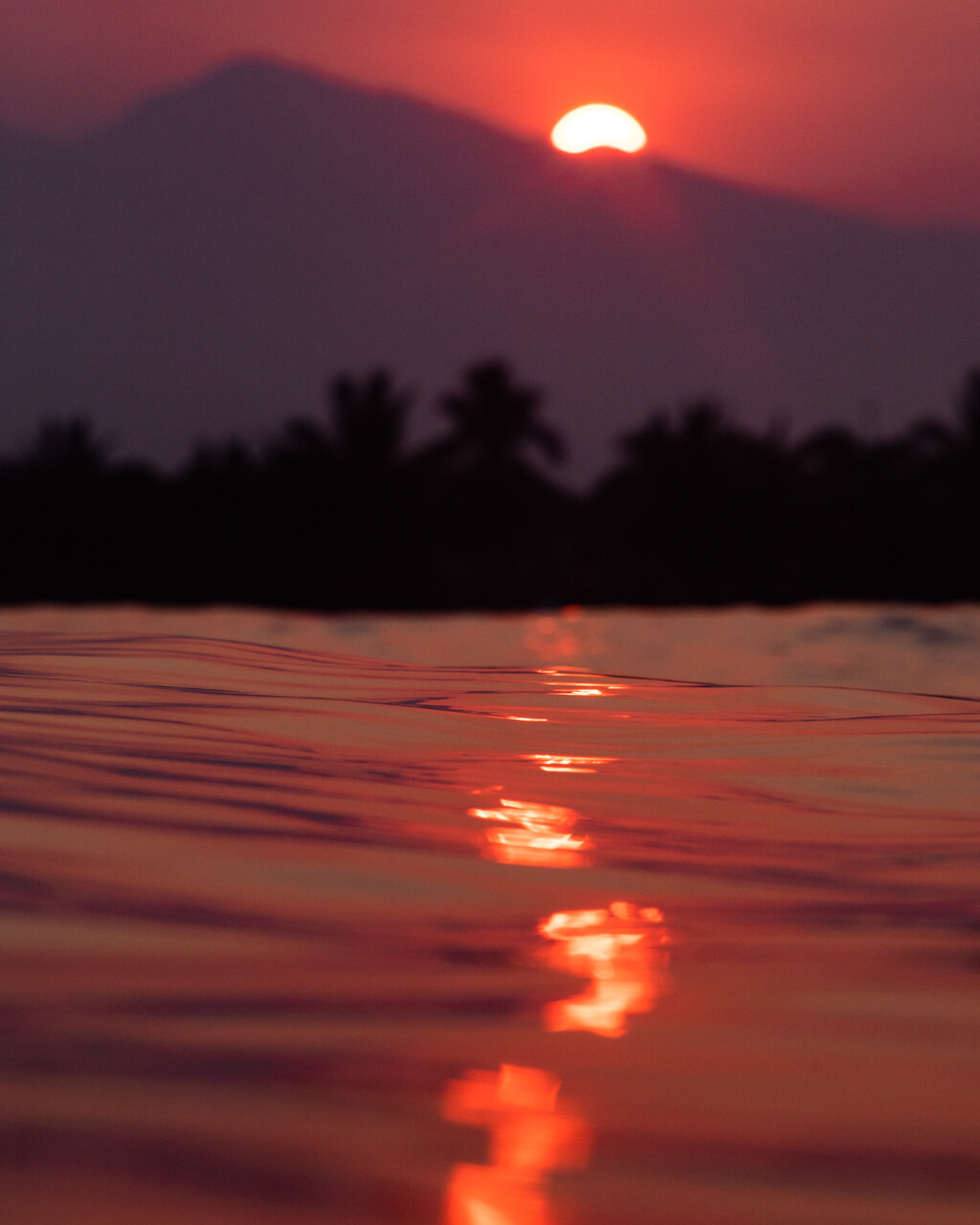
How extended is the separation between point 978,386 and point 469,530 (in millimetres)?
8351

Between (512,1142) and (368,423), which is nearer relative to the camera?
(512,1142)

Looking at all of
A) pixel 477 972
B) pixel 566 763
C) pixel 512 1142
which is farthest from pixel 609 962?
pixel 566 763

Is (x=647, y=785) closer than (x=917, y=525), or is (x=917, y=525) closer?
(x=647, y=785)

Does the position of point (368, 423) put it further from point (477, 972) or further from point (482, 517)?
point (477, 972)

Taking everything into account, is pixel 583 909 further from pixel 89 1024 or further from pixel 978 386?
pixel 978 386

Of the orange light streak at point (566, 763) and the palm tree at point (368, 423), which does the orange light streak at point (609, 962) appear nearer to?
the orange light streak at point (566, 763)

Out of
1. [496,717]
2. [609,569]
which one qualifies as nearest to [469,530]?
[609,569]

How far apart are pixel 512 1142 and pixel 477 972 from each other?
6.9 inches

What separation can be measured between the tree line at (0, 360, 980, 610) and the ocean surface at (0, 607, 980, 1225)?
65.7 ft

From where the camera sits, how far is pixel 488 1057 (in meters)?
0.57

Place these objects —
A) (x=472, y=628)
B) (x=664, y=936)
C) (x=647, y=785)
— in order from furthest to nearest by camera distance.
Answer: (x=472, y=628) < (x=647, y=785) < (x=664, y=936)

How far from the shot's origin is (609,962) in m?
0.70

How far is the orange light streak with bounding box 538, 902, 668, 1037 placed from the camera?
2.03ft

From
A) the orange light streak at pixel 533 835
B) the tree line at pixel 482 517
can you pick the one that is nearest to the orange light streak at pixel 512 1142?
the orange light streak at pixel 533 835
